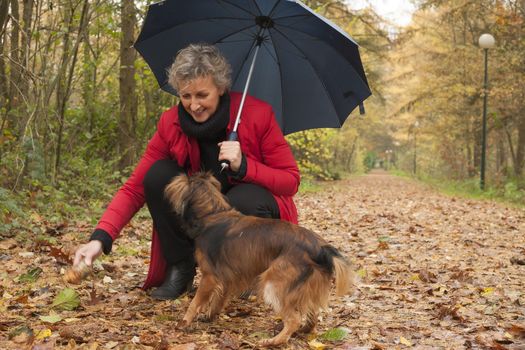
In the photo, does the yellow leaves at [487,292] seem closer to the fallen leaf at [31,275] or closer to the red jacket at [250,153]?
the red jacket at [250,153]

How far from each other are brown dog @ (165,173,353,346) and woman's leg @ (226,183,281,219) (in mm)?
443

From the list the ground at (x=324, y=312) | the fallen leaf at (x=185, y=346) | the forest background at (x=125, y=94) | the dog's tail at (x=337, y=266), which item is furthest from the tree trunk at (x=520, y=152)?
the fallen leaf at (x=185, y=346)

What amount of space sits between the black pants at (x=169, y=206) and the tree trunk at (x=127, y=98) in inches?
269

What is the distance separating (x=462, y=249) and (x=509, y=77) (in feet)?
45.6

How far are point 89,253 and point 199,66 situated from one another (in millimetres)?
1455

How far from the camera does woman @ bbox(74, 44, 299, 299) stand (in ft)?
12.8

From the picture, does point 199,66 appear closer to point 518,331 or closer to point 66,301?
point 66,301

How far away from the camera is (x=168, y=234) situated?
4.31m

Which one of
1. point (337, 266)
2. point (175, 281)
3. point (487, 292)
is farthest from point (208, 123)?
point (487, 292)

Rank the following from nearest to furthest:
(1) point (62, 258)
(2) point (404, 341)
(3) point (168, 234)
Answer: (2) point (404, 341)
(3) point (168, 234)
(1) point (62, 258)

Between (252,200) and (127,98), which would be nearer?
(252,200)

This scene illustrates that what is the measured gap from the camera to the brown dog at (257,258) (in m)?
3.28

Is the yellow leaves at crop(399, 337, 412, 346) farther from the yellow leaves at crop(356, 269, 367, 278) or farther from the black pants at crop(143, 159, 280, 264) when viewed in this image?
the yellow leaves at crop(356, 269, 367, 278)

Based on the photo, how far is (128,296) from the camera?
175 inches
